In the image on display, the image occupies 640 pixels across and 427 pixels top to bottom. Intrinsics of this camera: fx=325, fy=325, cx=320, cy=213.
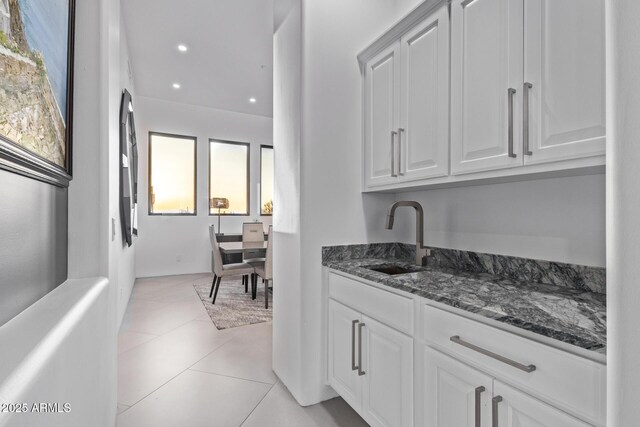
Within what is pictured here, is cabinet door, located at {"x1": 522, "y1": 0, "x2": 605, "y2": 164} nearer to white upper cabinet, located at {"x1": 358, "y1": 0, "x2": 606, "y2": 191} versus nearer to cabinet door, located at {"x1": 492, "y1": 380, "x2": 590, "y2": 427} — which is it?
white upper cabinet, located at {"x1": 358, "y1": 0, "x2": 606, "y2": 191}

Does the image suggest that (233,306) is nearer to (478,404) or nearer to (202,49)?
(202,49)

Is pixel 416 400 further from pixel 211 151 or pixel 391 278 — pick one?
pixel 211 151

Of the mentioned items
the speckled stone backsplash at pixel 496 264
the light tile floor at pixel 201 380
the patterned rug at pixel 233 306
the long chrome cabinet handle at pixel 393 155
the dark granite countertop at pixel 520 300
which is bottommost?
the light tile floor at pixel 201 380

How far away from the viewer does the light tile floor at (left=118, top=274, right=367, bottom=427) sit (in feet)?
6.25

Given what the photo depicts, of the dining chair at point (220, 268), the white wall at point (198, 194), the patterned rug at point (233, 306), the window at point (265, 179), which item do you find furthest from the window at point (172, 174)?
the dining chair at point (220, 268)

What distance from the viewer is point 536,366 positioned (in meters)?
0.94

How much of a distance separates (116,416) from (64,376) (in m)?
1.49

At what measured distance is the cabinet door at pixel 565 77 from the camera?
1076mm

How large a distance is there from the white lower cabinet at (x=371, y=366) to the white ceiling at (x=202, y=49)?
324 centimetres

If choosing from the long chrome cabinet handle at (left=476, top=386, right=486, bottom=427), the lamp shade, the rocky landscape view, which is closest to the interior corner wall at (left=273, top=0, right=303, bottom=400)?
the long chrome cabinet handle at (left=476, top=386, right=486, bottom=427)

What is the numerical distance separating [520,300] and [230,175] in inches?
245

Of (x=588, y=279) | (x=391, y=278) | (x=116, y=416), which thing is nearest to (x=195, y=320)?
(x=116, y=416)

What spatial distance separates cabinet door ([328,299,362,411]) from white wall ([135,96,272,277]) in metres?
4.93

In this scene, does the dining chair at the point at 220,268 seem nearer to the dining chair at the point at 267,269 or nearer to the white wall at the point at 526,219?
the dining chair at the point at 267,269
